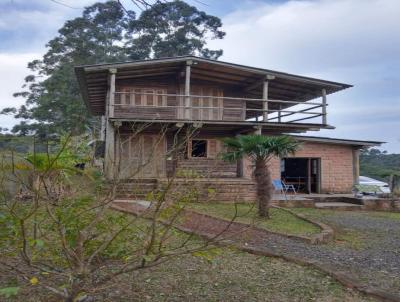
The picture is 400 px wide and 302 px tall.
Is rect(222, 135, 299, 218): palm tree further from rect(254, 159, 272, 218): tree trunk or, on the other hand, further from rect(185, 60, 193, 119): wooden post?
rect(185, 60, 193, 119): wooden post

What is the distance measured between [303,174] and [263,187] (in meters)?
11.5

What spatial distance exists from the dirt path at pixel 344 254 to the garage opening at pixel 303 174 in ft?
35.2

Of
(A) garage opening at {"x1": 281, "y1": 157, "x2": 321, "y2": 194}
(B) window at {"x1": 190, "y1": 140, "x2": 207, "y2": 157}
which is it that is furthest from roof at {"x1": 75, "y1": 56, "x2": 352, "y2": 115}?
(A) garage opening at {"x1": 281, "y1": 157, "x2": 321, "y2": 194}

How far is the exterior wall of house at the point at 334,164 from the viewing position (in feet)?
63.6

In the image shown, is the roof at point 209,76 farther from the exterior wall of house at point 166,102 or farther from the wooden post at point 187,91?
the exterior wall of house at point 166,102

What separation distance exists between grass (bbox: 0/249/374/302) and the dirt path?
0.29 meters

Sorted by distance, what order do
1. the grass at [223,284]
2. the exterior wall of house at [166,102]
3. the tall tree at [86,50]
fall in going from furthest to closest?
the tall tree at [86,50] < the exterior wall of house at [166,102] < the grass at [223,284]

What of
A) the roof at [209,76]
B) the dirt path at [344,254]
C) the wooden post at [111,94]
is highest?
the roof at [209,76]

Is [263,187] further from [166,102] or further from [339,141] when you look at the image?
[339,141]

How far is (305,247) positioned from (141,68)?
12138 mm

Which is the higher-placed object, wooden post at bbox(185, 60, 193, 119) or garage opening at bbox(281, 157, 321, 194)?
wooden post at bbox(185, 60, 193, 119)

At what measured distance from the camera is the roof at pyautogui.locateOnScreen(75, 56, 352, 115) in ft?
54.2

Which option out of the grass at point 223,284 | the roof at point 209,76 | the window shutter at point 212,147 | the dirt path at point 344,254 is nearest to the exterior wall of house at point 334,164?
the roof at point 209,76

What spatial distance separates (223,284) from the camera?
4.54 m
